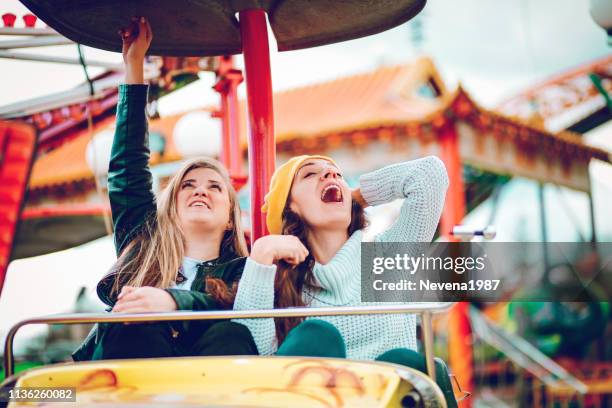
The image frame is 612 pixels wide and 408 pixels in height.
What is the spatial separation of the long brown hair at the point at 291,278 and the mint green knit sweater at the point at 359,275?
0.02 m

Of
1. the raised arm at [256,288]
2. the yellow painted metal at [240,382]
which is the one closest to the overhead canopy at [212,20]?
the raised arm at [256,288]

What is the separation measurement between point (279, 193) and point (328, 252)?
0.19m

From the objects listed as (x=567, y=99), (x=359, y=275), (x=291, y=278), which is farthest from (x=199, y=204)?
(x=567, y=99)

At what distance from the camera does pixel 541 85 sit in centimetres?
475

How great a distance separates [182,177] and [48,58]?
112cm

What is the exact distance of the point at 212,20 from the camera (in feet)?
Result: 7.72

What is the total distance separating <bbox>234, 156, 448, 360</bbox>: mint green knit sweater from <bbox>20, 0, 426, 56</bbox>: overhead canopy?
0.46 metres

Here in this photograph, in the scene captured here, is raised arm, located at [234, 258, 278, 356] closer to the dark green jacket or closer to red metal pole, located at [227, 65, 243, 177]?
the dark green jacket

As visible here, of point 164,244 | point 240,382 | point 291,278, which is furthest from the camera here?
point 164,244

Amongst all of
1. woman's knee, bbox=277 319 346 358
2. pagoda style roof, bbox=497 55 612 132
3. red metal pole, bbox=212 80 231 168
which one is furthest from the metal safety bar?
pagoda style roof, bbox=497 55 612 132

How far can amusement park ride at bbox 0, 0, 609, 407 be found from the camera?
1.48m

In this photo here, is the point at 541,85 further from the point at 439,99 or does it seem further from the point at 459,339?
the point at 459,339

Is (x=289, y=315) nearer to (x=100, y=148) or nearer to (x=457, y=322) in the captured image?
(x=100, y=148)

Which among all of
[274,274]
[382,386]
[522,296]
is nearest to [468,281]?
[274,274]
